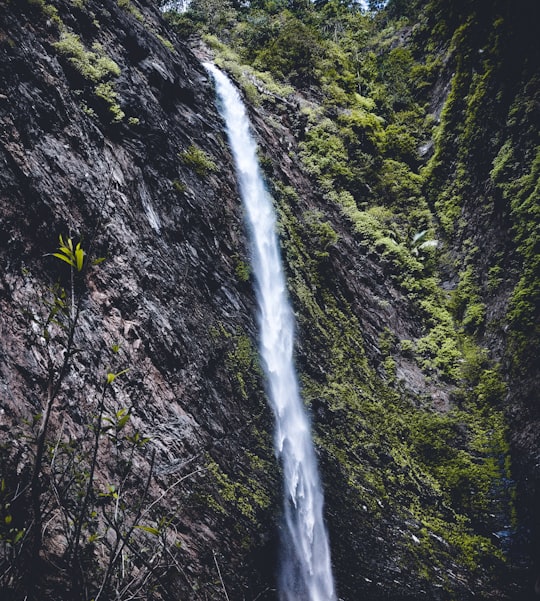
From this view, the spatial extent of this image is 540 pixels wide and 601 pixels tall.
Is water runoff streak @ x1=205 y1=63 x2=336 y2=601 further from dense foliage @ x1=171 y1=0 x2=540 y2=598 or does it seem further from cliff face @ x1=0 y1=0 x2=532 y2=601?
dense foliage @ x1=171 y1=0 x2=540 y2=598

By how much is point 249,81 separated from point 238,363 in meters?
13.0

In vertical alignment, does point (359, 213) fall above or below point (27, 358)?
above

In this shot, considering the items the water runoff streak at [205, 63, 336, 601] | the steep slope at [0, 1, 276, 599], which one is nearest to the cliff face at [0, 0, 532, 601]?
the steep slope at [0, 1, 276, 599]

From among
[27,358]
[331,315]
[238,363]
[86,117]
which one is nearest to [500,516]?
[331,315]

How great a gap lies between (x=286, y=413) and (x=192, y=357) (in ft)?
8.97

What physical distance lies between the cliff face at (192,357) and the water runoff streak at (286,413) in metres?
0.36

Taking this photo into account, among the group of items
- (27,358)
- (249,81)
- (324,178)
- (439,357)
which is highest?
(249,81)

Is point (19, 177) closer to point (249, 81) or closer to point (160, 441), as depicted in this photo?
point (160, 441)

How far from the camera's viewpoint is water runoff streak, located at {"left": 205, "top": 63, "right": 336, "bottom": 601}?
22.5ft

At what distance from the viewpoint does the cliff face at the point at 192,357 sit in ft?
14.5

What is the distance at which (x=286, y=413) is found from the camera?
820 cm

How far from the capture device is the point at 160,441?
5.33m

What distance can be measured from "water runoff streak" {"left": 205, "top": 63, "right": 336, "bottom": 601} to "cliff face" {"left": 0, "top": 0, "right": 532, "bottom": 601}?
1.17 ft

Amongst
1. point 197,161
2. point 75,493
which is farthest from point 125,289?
point 197,161
